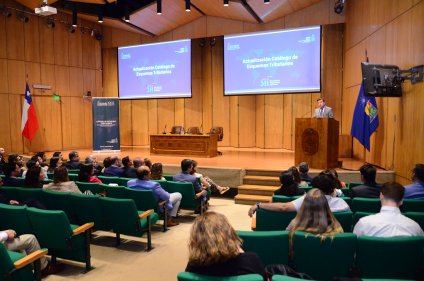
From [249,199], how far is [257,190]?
0.32 meters

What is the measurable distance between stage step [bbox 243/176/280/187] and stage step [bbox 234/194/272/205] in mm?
447

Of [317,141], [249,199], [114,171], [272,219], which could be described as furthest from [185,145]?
[272,219]

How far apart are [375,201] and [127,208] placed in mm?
2661

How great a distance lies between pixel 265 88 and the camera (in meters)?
10.1

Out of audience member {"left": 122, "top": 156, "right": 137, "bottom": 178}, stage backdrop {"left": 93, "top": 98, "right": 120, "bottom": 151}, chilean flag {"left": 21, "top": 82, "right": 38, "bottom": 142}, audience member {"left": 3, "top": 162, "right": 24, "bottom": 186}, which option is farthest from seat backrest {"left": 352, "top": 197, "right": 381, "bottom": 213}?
chilean flag {"left": 21, "top": 82, "right": 38, "bottom": 142}

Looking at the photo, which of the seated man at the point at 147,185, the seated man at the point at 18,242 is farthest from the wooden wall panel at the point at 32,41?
the seated man at the point at 18,242

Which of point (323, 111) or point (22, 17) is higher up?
point (22, 17)

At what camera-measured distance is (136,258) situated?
4137 millimetres

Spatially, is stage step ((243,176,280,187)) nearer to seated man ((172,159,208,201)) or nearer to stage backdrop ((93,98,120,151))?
seated man ((172,159,208,201))

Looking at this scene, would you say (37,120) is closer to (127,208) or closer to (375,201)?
(127,208)

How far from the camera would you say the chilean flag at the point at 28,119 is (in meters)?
10.9

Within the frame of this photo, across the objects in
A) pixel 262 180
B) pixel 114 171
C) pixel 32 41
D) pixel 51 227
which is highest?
pixel 32 41

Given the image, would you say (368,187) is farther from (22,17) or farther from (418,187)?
(22,17)

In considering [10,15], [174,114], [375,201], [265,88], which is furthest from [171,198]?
[10,15]
